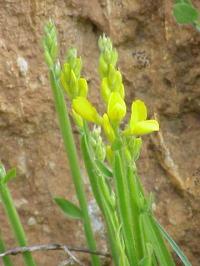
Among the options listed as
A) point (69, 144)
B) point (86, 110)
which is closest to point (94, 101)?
point (69, 144)

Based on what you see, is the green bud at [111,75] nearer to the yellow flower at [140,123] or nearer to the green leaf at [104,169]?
the yellow flower at [140,123]

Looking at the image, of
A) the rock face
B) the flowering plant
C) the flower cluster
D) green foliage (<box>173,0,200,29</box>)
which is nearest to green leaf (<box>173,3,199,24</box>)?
green foliage (<box>173,0,200,29</box>)

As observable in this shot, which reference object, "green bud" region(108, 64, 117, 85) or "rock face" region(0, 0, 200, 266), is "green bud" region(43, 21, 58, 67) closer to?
"green bud" region(108, 64, 117, 85)

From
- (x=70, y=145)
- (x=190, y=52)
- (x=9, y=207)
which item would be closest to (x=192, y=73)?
(x=190, y=52)

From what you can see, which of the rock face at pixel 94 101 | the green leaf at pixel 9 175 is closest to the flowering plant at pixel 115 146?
the green leaf at pixel 9 175

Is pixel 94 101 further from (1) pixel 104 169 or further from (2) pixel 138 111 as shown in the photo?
(2) pixel 138 111

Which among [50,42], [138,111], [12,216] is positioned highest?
[50,42]
